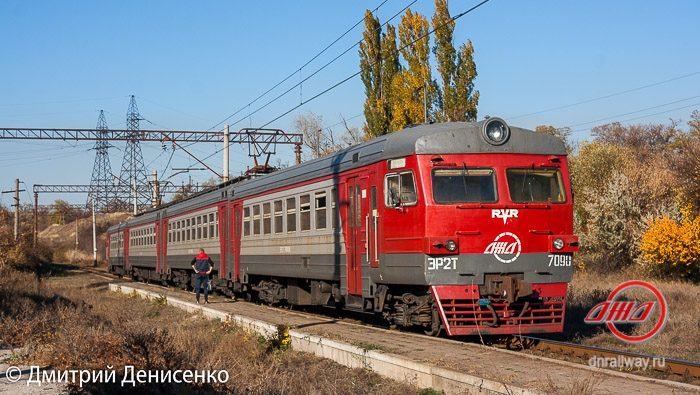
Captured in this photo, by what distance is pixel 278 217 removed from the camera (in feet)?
62.7

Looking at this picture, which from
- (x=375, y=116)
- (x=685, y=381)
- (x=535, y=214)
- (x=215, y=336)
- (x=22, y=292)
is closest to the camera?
(x=685, y=381)

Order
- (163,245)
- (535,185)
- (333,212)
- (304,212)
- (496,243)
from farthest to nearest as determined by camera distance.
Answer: (163,245), (304,212), (333,212), (535,185), (496,243)

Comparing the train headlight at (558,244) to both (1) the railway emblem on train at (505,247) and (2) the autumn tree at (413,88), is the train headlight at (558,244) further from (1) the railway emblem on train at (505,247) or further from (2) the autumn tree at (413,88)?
(2) the autumn tree at (413,88)

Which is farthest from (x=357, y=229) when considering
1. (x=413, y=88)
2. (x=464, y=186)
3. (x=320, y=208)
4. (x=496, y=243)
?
(x=413, y=88)

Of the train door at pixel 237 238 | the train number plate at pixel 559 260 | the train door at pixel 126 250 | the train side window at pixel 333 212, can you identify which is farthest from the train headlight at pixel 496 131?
the train door at pixel 126 250

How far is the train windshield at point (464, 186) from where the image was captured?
12445mm

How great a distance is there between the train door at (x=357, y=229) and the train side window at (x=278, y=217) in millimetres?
4124

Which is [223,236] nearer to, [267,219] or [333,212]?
[267,219]

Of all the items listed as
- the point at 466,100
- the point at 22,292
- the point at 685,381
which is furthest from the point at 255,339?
the point at 466,100

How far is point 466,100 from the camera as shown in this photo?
38000 mm

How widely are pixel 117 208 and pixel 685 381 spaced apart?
68029 millimetres

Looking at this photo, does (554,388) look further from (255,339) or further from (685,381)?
(255,339)

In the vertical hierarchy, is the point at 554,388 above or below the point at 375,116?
below

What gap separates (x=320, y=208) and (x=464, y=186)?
4.58 m
